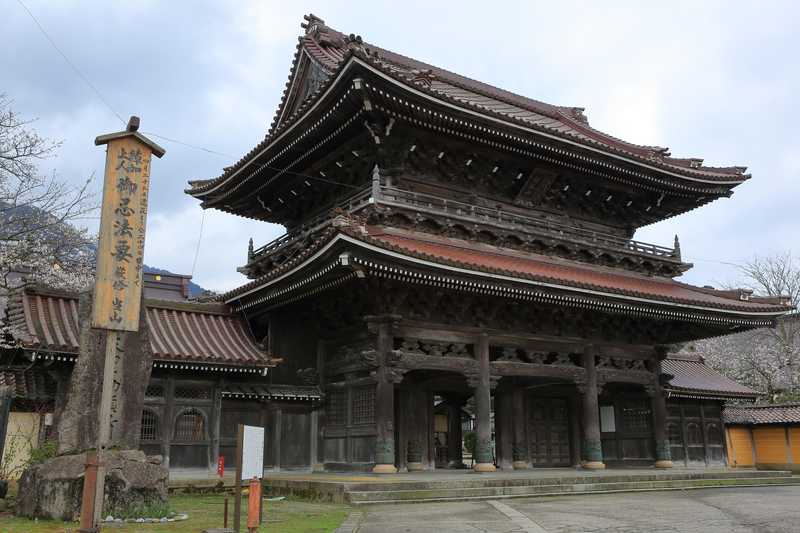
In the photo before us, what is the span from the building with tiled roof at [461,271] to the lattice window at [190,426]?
235 cm

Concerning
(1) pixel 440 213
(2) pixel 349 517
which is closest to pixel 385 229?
(1) pixel 440 213

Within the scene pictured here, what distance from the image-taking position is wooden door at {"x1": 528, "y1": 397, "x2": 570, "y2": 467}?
2072 cm

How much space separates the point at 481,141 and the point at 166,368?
390 inches

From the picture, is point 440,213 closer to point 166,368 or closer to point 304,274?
point 304,274

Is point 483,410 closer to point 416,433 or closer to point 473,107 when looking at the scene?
point 416,433

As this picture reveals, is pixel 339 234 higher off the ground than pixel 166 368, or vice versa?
pixel 339 234

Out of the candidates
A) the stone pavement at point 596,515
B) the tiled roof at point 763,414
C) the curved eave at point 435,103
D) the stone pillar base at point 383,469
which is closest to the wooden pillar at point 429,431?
the stone pillar base at point 383,469

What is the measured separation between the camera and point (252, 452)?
29.1 ft

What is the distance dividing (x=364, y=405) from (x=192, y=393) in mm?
4172

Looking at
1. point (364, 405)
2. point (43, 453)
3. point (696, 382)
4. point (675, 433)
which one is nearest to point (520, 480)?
point (364, 405)

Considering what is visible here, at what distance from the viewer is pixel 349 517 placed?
410 inches

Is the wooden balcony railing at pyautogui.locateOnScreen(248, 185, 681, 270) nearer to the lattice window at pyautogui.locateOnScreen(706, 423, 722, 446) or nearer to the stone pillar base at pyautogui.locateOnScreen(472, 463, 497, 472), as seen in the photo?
the stone pillar base at pyautogui.locateOnScreen(472, 463, 497, 472)

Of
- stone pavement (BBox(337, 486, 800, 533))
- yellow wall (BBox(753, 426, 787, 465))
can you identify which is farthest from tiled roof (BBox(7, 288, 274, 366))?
yellow wall (BBox(753, 426, 787, 465))

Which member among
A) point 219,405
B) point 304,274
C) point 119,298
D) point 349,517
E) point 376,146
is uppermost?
point 376,146
